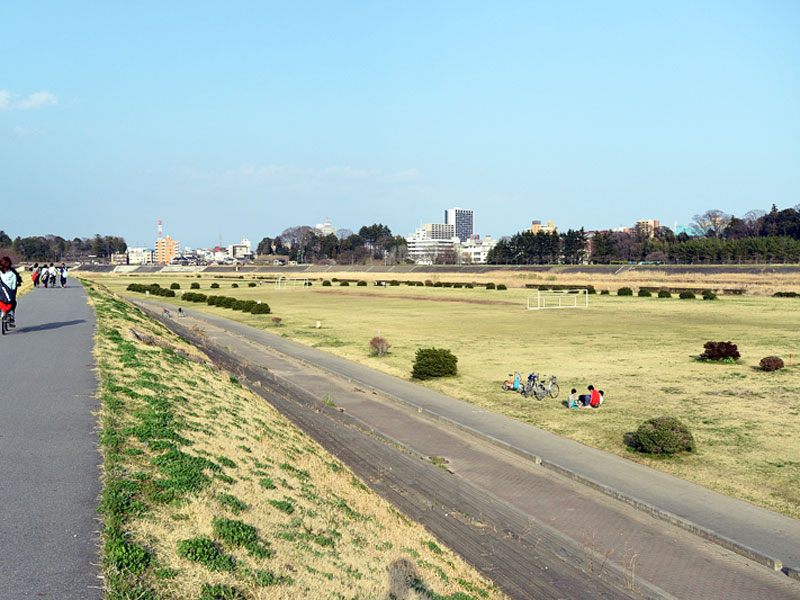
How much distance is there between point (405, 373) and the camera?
27.8 meters

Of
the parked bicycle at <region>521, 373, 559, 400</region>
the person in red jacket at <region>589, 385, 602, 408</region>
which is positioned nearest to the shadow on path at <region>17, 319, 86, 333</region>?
the parked bicycle at <region>521, 373, 559, 400</region>

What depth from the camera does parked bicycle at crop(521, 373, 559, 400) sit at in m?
22.2

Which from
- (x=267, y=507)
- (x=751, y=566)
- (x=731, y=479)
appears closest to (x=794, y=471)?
(x=731, y=479)

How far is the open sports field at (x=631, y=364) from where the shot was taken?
51.6ft

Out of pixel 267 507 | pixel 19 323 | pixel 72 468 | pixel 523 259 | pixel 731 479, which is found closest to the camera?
pixel 72 468

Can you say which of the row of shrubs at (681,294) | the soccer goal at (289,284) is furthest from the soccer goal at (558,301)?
the soccer goal at (289,284)

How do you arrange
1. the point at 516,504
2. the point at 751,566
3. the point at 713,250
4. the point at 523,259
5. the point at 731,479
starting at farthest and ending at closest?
the point at 523,259, the point at 713,250, the point at 731,479, the point at 516,504, the point at 751,566

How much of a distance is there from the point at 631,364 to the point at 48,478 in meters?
25.7

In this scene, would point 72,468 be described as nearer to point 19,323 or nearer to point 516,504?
point 516,504

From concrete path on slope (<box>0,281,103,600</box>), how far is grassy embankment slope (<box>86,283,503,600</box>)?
223 millimetres

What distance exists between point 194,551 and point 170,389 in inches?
320

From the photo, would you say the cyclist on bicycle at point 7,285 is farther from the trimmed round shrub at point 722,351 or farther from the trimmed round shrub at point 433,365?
the trimmed round shrub at point 722,351

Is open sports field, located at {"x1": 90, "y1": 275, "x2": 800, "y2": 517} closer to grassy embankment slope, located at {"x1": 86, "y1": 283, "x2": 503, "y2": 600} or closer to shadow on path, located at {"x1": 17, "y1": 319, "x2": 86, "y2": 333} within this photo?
grassy embankment slope, located at {"x1": 86, "y1": 283, "x2": 503, "y2": 600}

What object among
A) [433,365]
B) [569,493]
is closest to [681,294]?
[433,365]
